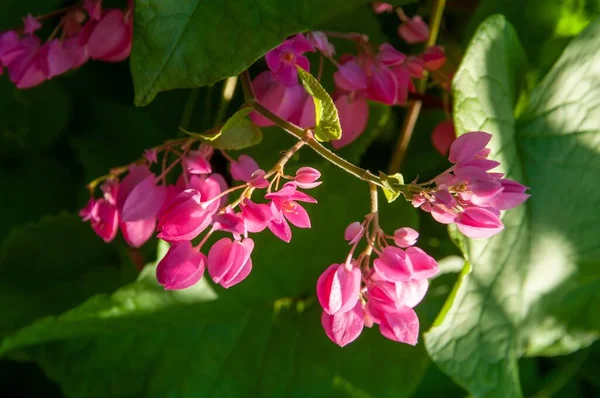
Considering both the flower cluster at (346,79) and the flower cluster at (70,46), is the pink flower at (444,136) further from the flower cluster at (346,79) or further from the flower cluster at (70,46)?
the flower cluster at (70,46)

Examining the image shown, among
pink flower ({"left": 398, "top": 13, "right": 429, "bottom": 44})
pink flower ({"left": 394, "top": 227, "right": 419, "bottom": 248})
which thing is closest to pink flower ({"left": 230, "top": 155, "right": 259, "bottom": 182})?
pink flower ({"left": 394, "top": 227, "right": 419, "bottom": 248})

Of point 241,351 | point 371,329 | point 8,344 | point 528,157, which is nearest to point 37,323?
point 8,344

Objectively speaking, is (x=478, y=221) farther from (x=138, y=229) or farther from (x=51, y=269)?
(x=51, y=269)

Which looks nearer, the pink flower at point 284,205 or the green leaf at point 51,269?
the pink flower at point 284,205

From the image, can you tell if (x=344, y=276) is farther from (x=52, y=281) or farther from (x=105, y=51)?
(x=52, y=281)

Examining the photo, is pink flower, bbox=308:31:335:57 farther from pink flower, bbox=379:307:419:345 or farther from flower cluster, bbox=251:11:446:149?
pink flower, bbox=379:307:419:345

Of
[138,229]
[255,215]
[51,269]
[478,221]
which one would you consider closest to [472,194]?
[478,221]

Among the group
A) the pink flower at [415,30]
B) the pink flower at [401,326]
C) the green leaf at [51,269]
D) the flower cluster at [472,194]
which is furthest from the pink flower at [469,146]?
the green leaf at [51,269]
